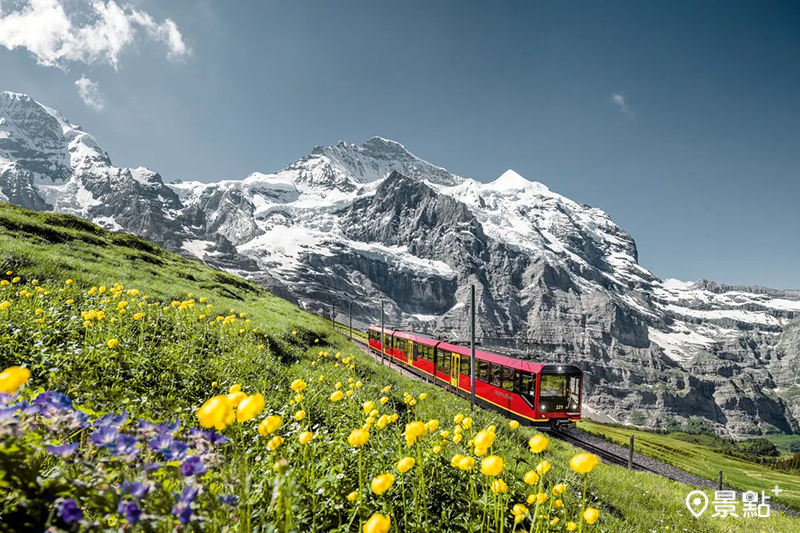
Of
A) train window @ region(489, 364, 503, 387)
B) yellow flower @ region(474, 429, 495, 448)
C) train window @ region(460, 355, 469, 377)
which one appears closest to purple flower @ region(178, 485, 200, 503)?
yellow flower @ region(474, 429, 495, 448)

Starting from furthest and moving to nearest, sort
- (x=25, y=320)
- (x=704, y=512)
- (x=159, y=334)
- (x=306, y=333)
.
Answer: (x=306, y=333), (x=704, y=512), (x=159, y=334), (x=25, y=320)

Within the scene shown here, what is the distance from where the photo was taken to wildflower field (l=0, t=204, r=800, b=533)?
1.53m

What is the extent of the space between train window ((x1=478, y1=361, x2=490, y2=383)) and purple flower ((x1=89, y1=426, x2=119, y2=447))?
911 inches

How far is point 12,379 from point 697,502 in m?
16.8

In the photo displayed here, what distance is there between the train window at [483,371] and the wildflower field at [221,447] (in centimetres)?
1031

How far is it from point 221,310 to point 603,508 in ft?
41.0

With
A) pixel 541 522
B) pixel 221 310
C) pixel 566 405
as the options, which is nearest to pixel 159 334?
pixel 221 310

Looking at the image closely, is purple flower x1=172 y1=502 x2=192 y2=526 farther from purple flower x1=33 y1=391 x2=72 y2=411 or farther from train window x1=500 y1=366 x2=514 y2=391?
train window x1=500 y1=366 x2=514 y2=391

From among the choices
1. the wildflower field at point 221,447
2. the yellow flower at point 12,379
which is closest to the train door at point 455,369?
the wildflower field at point 221,447

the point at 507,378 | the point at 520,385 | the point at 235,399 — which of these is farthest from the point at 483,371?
the point at 235,399

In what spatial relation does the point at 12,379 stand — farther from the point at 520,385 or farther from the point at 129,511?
the point at 520,385

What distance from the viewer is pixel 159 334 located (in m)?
7.99

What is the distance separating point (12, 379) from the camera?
1.33 metres

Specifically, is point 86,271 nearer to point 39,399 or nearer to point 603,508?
point 39,399
